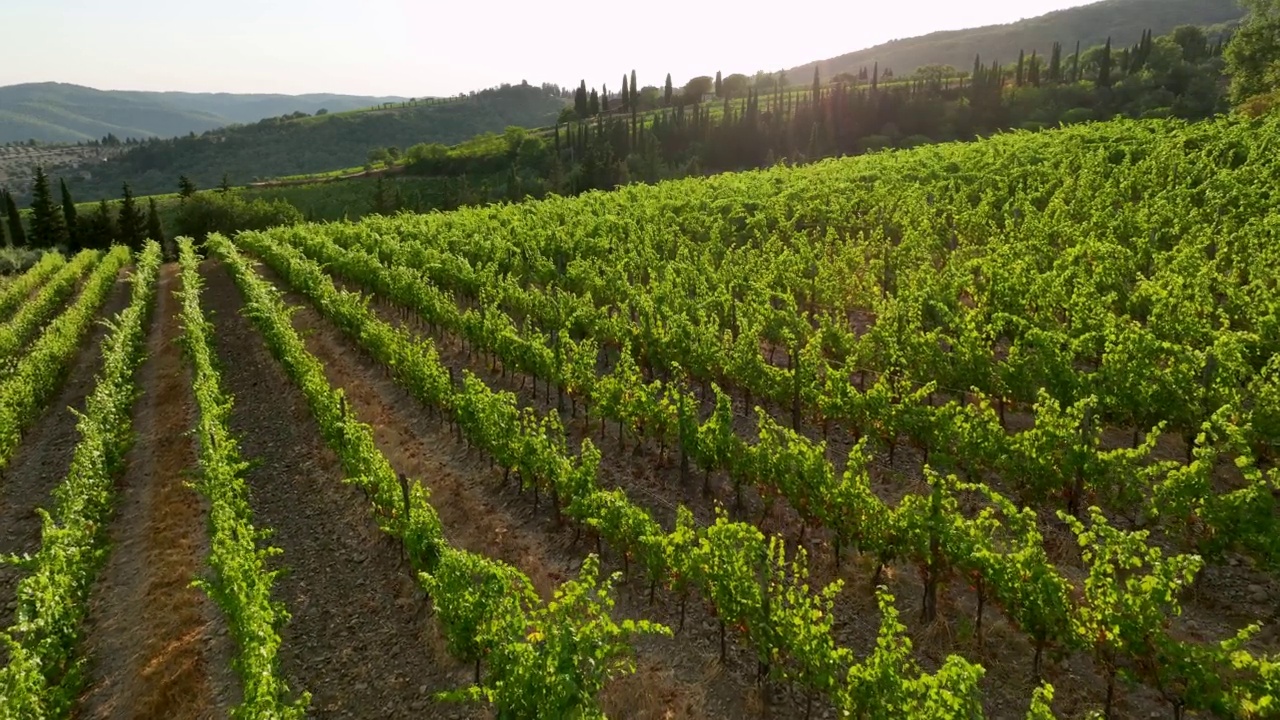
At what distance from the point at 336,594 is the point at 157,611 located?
306 cm

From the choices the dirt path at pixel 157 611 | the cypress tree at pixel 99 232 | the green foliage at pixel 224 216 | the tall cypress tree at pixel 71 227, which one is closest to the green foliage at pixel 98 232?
the cypress tree at pixel 99 232

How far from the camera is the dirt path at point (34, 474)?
13750mm

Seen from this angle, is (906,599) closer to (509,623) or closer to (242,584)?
(509,623)

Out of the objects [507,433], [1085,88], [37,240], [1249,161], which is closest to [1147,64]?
[1085,88]

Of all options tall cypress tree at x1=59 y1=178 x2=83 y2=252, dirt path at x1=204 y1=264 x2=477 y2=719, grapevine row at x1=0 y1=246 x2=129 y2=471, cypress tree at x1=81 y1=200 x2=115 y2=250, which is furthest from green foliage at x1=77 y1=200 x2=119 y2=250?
dirt path at x1=204 y1=264 x2=477 y2=719

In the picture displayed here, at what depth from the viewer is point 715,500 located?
13266mm

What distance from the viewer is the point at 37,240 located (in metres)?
68.3

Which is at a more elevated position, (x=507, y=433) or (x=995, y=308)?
(x=995, y=308)

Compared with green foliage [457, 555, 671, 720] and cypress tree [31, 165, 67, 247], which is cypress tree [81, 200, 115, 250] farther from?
green foliage [457, 555, 671, 720]

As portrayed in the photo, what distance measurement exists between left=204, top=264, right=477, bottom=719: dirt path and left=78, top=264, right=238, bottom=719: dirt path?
1.09 m

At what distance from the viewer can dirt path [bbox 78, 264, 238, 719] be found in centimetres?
1024

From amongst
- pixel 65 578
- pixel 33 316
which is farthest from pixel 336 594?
pixel 33 316

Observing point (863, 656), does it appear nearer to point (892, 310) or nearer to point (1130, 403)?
point (1130, 403)

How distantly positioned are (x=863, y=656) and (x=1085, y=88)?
89530mm
